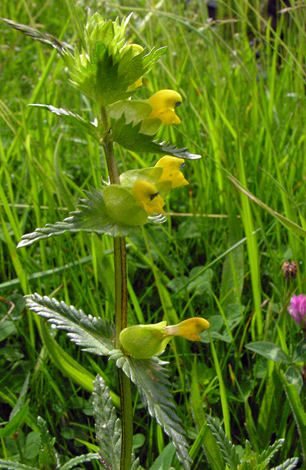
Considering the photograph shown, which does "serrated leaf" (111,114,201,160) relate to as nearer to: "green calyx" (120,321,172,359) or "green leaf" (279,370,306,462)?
"green calyx" (120,321,172,359)

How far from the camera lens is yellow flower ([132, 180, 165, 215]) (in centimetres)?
45

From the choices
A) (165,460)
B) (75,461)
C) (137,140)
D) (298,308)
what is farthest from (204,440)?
(137,140)

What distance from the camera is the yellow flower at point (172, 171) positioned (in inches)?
20.2

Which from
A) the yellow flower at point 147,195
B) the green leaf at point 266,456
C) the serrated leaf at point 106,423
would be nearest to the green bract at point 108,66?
the yellow flower at point 147,195

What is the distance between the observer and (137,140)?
456mm

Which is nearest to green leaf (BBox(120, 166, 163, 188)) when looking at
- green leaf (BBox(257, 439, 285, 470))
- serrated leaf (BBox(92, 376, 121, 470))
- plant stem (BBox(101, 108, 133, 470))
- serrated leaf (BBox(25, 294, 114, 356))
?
plant stem (BBox(101, 108, 133, 470))

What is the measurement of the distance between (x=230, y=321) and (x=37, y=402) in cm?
42

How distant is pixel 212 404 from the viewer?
766 mm

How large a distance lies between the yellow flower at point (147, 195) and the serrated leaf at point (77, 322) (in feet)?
0.49

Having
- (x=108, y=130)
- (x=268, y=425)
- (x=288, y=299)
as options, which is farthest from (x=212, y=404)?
(x=108, y=130)

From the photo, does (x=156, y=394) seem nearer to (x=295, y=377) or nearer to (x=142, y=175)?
(x=142, y=175)

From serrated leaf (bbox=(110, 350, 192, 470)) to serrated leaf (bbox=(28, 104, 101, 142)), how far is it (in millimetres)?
256

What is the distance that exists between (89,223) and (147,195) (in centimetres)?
7

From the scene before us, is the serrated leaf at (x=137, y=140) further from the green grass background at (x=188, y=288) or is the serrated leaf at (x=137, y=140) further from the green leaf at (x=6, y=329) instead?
the green leaf at (x=6, y=329)
